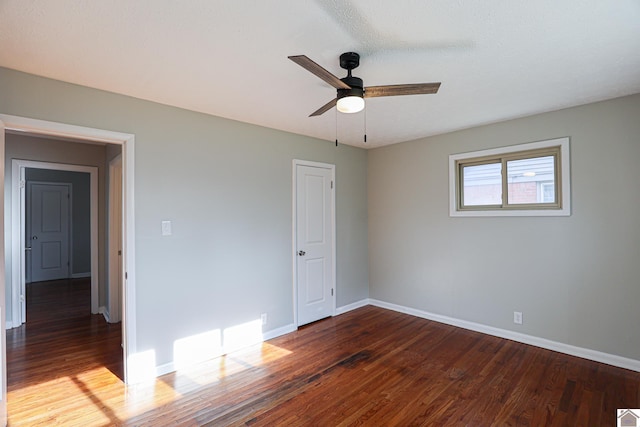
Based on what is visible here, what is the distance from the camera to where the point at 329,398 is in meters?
2.45

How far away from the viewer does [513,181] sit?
3.56m

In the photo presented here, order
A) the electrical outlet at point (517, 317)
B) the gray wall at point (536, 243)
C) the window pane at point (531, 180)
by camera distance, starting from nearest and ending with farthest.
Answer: the gray wall at point (536, 243) → the window pane at point (531, 180) → the electrical outlet at point (517, 317)

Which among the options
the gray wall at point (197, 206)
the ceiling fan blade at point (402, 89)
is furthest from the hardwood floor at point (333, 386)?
the ceiling fan blade at point (402, 89)

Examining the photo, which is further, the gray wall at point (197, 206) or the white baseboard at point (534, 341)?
the white baseboard at point (534, 341)

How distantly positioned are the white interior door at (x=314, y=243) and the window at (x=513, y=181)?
1.66 meters

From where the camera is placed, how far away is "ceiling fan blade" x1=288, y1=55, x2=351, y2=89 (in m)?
1.59

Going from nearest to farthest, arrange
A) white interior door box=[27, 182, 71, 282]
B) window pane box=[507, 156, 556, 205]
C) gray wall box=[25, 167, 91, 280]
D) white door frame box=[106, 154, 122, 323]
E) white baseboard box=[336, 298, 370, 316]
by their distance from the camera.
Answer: window pane box=[507, 156, 556, 205]
white door frame box=[106, 154, 122, 323]
white baseboard box=[336, 298, 370, 316]
white interior door box=[27, 182, 71, 282]
gray wall box=[25, 167, 91, 280]

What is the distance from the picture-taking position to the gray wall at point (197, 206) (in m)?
2.59

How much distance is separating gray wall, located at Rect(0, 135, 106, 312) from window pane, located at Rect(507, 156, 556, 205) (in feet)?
18.1

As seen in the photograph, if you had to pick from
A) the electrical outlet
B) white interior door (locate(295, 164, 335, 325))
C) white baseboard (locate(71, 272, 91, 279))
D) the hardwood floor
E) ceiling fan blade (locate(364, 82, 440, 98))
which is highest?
ceiling fan blade (locate(364, 82, 440, 98))

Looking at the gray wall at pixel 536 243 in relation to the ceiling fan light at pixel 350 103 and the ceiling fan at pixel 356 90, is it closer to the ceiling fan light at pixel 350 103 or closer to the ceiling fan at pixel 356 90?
the ceiling fan at pixel 356 90

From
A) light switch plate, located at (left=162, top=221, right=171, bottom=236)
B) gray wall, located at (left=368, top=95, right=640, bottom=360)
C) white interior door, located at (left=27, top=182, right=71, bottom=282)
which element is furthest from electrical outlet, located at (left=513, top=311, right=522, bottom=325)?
white interior door, located at (left=27, top=182, right=71, bottom=282)

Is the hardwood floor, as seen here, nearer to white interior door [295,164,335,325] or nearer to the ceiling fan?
white interior door [295,164,335,325]

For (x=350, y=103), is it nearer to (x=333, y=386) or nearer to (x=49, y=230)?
(x=333, y=386)
